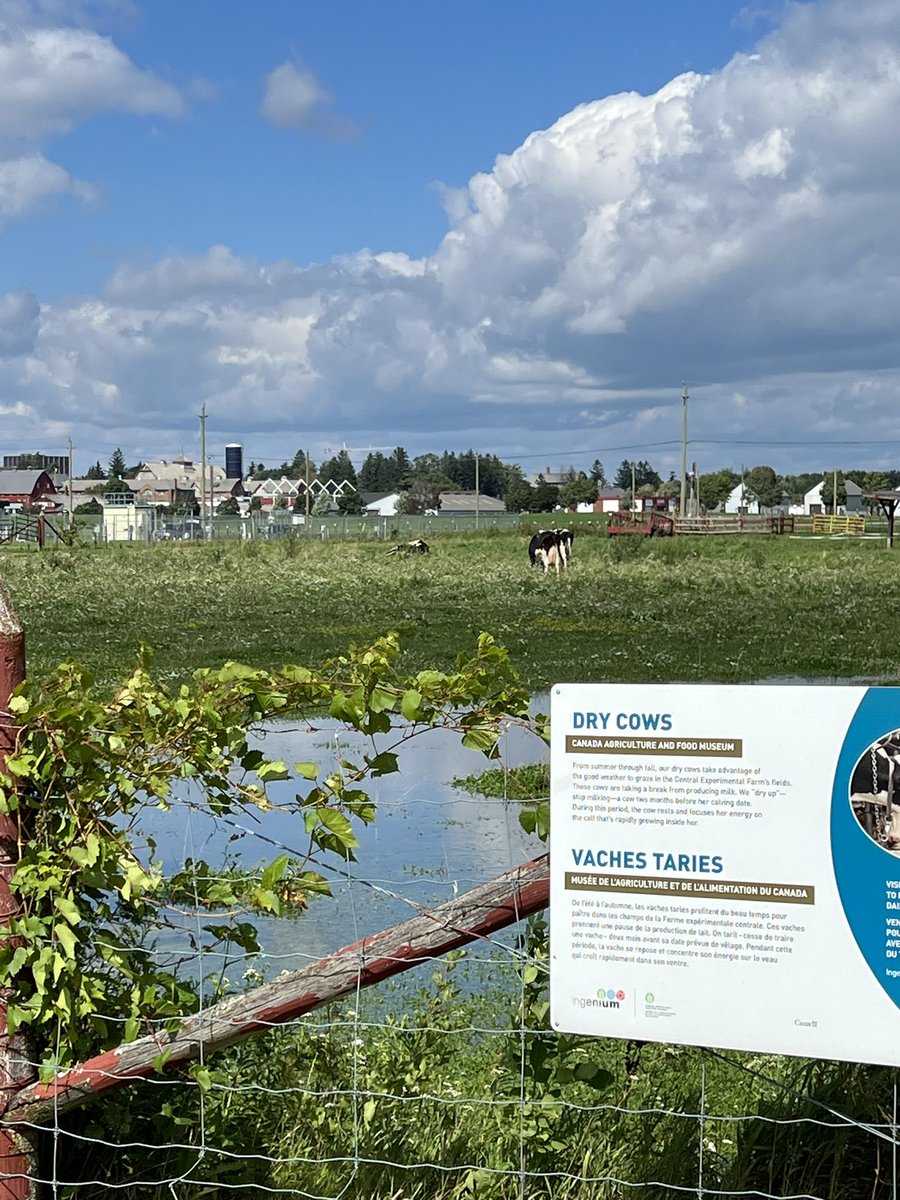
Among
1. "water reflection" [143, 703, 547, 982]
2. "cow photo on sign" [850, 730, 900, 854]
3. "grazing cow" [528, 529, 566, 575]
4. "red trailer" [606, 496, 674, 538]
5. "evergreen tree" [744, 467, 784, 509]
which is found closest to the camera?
"cow photo on sign" [850, 730, 900, 854]

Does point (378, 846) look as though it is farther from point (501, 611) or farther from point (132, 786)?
point (501, 611)

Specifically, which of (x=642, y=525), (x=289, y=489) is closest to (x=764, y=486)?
(x=289, y=489)

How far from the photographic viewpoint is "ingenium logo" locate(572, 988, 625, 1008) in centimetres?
339

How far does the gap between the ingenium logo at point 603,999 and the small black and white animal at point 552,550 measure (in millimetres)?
36653

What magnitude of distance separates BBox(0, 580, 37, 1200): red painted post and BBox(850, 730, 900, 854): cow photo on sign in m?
2.19

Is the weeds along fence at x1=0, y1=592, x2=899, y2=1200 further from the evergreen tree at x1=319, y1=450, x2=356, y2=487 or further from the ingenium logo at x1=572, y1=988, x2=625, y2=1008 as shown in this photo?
the evergreen tree at x1=319, y1=450, x2=356, y2=487

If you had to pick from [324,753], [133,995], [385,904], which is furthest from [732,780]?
[324,753]

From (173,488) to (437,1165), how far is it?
571 ft

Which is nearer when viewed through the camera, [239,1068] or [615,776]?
[615,776]

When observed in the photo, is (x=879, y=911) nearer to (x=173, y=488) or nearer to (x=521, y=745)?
(x=521, y=745)

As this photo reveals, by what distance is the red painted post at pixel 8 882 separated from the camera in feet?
12.5

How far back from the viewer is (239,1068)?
454cm

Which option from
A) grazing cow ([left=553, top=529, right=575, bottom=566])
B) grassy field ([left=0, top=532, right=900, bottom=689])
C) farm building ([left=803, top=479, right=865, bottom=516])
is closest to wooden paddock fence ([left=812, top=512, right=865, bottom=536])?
grassy field ([left=0, top=532, right=900, bottom=689])

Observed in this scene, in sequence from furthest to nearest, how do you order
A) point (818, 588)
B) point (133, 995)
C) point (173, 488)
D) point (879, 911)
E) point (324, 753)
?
point (173, 488)
point (818, 588)
point (324, 753)
point (133, 995)
point (879, 911)
